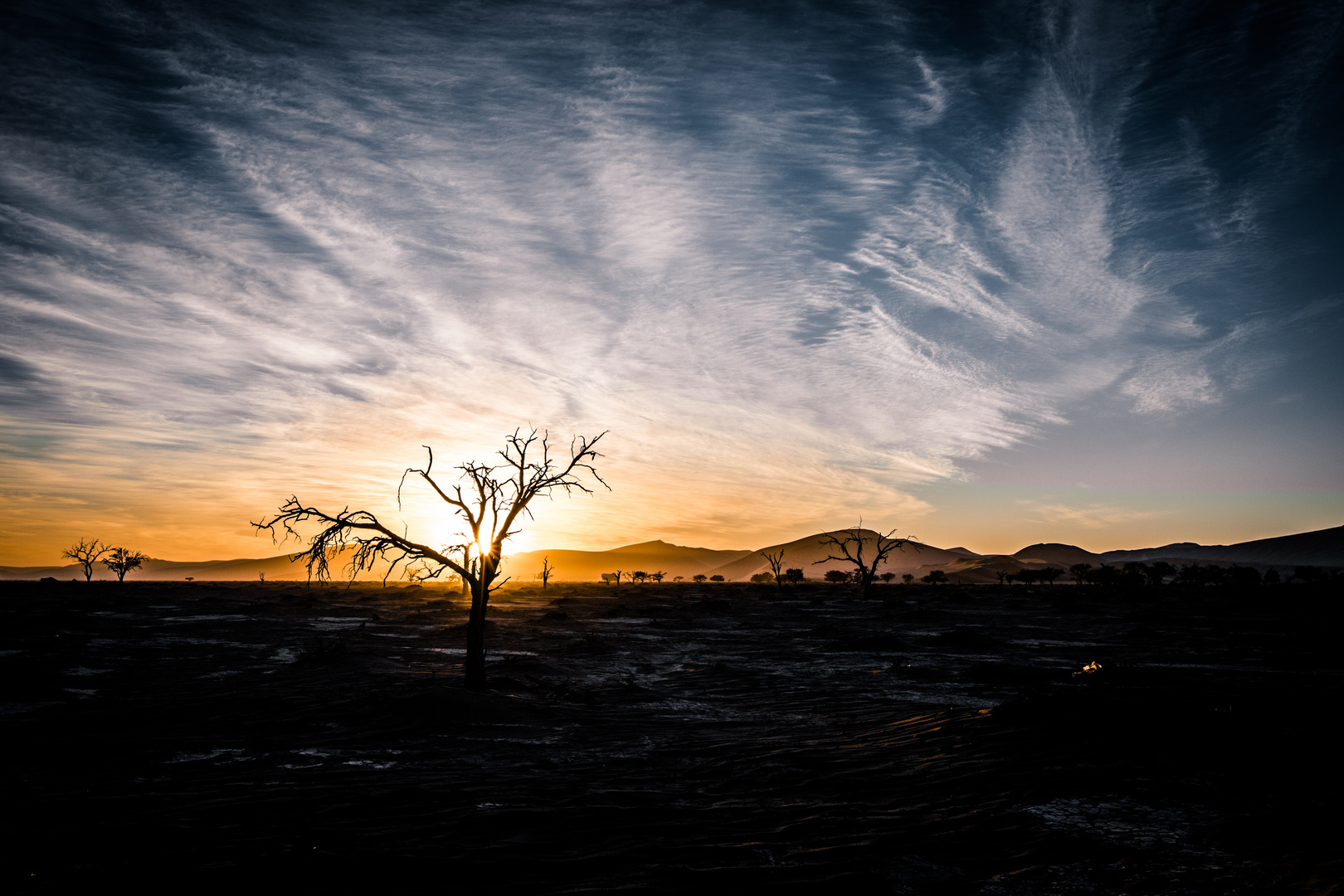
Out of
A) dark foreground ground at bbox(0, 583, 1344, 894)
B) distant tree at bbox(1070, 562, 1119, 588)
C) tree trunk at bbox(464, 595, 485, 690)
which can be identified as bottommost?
distant tree at bbox(1070, 562, 1119, 588)

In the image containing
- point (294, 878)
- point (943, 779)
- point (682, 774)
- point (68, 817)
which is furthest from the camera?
point (682, 774)

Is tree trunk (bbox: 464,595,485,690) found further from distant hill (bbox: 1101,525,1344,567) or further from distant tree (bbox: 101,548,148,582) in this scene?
distant hill (bbox: 1101,525,1344,567)

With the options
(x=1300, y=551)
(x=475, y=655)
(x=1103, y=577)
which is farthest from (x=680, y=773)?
(x=1300, y=551)

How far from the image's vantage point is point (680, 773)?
9.55 m

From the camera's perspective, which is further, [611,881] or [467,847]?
[467,847]

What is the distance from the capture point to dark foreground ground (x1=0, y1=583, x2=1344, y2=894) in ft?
20.7

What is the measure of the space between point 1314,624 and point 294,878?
39.7m

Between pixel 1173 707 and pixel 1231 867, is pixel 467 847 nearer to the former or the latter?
pixel 1231 867

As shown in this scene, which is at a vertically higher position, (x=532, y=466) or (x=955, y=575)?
(x=532, y=466)

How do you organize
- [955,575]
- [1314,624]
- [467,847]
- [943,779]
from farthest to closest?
[955,575], [1314,624], [943,779], [467,847]

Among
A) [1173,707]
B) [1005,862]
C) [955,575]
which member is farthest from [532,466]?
[955,575]

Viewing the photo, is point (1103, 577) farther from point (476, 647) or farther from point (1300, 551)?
point (1300, 551)

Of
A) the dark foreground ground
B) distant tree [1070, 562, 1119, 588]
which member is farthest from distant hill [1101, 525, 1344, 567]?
the dark foreground ground

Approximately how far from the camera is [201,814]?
7707 millimetres
